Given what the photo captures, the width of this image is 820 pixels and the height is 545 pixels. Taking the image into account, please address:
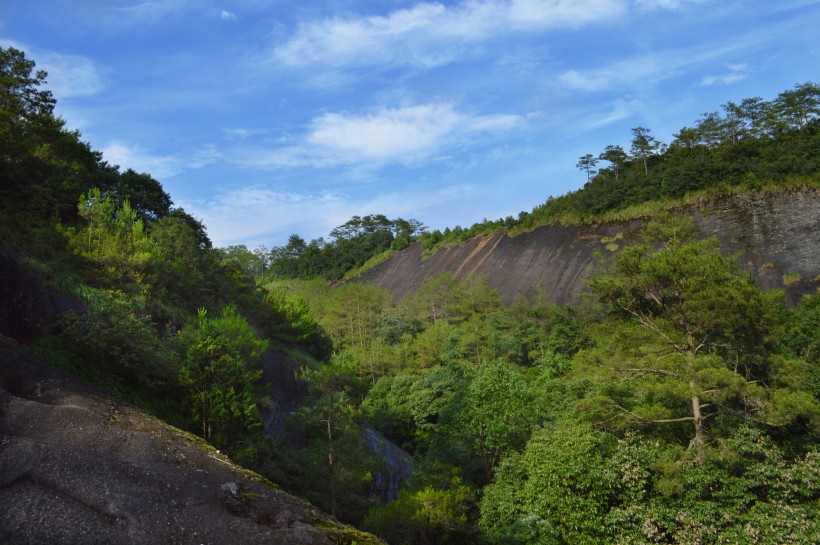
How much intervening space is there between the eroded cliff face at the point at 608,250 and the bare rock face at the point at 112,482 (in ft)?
59.1

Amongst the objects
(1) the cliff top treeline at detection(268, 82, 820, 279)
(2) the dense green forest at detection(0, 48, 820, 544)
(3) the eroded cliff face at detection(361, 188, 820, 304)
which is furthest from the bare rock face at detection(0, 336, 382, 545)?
(1) the cliff top treeline at detection(268, 82, 820, 279)

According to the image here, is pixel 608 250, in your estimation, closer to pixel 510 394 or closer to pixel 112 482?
pixel 510 394

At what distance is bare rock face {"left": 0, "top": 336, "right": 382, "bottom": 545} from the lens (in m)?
7.11

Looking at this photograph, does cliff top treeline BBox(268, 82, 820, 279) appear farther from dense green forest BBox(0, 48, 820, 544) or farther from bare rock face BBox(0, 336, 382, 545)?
bare rock face BBox(0, 336, 382, 545)

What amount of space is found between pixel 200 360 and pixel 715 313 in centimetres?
1479

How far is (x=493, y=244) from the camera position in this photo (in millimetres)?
54156

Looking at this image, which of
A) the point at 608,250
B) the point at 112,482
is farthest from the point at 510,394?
the point at 608,250

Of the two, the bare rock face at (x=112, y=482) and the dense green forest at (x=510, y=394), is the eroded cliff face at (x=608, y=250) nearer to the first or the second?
the dense green forest at (x=510, y=394)

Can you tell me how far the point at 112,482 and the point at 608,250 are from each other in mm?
40171

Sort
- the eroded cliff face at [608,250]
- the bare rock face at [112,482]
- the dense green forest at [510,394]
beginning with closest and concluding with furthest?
the bare rock face at [112,482]
the dense green forest at [510,394]
the eroded cliff face at [608,250]

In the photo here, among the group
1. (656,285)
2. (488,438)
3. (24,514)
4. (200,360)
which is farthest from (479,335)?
(24,514)

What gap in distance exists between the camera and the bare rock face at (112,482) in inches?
280

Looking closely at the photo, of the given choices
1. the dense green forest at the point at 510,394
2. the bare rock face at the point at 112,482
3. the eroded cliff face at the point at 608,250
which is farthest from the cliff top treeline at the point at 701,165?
the bare rock face at the point at 112,482

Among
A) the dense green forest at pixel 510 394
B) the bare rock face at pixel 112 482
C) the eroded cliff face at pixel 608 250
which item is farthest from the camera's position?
the eroded cliff face at pixel 608 250
